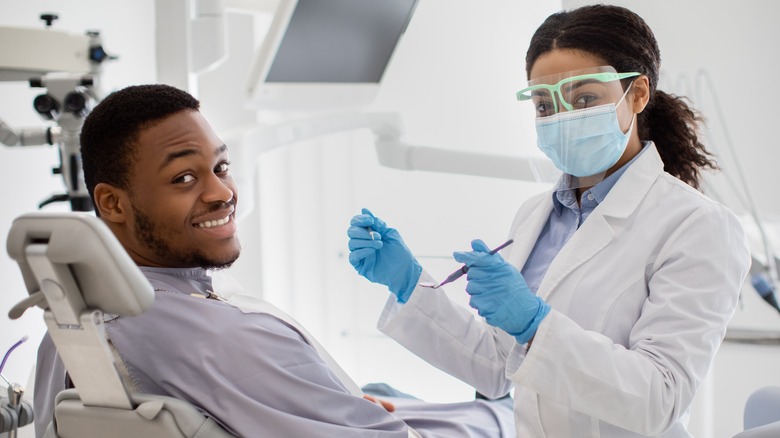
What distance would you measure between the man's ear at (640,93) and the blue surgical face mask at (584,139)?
0.10 ft

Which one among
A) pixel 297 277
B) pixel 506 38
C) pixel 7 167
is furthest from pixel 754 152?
pixel 7 167

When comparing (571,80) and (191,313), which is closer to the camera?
(191,313)

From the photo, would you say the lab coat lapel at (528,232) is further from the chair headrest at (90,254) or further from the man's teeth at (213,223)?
the chair headrest at (90,254)

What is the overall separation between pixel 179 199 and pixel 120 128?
162 millimetres

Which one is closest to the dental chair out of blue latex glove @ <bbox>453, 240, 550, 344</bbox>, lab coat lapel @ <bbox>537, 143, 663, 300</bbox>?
blue latex glove @ <bbox>453, 240, 550, 344</bbox>

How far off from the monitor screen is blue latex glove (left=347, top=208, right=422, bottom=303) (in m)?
0.62

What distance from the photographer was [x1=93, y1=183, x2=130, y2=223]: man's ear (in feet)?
4.49

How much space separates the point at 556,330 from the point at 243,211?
3.84 feet

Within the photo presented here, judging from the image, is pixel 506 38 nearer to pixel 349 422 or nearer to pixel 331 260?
pixel 331 260

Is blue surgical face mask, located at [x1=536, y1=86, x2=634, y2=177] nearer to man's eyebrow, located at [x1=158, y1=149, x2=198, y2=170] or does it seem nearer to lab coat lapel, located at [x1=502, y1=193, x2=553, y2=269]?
lab coat lapel, located at [x1=502, y1=193, x2=553, y2=269]

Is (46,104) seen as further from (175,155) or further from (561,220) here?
(561,220)

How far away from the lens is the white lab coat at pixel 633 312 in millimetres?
1270

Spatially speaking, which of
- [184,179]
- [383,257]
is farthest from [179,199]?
[383,257]

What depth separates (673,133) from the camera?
1.64 metres
